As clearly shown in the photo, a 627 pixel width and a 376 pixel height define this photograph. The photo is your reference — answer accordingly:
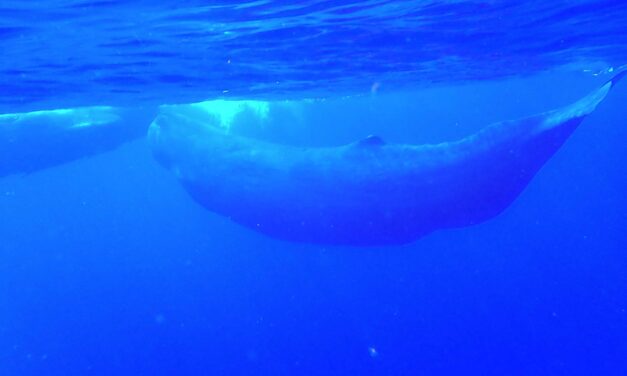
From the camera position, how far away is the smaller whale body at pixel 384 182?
33.0 feet

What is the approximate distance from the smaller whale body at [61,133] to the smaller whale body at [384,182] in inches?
254

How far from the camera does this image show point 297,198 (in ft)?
37.5

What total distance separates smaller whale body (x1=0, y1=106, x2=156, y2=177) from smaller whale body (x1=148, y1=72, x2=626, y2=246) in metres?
6.45

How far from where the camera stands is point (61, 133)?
17000mm

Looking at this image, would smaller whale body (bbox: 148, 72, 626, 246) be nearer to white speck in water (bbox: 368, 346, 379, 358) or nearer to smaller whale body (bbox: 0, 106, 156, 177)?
smaller whale body (bbox: 0, 106, 156, 177)

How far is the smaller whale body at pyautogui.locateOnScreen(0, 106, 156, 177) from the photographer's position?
16359mm

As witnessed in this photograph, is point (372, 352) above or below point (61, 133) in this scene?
below

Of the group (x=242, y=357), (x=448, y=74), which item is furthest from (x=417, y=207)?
(x=242, y=357)

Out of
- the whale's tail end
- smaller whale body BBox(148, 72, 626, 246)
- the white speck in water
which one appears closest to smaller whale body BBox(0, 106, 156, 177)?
smaller whale body BBox(148, 72, 626, 246)

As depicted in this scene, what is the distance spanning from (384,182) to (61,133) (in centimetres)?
1081

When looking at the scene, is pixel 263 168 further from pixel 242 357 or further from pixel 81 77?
pixel 242 357

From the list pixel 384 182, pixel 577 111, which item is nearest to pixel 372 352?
pixel 384 182

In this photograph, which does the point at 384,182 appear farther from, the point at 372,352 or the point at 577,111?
the point at 372,352

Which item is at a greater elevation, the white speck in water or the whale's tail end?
the whale's tail end
